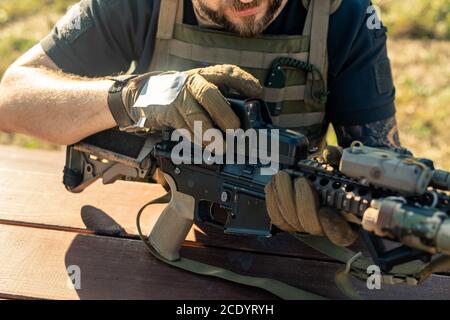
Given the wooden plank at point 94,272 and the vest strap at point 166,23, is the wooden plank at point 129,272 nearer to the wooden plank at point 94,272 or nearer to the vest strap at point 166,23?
the wooden plank at point 94,272

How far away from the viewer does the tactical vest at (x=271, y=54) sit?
7.16 feet

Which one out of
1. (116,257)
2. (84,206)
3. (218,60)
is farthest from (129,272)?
(218,60)

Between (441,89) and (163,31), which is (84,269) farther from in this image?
(441,89)

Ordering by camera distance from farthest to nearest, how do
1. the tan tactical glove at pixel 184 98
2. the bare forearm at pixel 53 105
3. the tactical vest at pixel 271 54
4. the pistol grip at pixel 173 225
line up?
the tactical vest at pixel 271 54, the bare forearm at pixel 53 105, the pistol grip at pixel 173 225, the tan tactical glove at pixel 184 98

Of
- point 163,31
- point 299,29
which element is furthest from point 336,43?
point 163,31

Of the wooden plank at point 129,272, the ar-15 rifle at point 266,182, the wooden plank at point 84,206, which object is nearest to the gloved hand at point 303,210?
the ar-15 rifle at point 266,182

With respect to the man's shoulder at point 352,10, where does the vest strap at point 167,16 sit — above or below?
below

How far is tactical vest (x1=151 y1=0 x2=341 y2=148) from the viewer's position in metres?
2.18

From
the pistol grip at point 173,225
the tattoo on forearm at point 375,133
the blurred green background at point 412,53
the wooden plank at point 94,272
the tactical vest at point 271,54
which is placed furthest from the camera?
the blurred green background at point 412,53

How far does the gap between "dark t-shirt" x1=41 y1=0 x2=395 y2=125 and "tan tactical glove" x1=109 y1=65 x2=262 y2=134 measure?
0.42 m

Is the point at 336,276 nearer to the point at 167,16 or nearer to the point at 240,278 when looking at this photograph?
the point at 240,278

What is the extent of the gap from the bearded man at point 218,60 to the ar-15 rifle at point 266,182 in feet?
0.36

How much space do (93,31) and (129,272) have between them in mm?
828

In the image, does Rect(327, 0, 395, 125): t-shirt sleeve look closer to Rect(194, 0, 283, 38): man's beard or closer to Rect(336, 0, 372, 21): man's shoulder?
Rect(336, 0, 372, 21): man's shoulder
